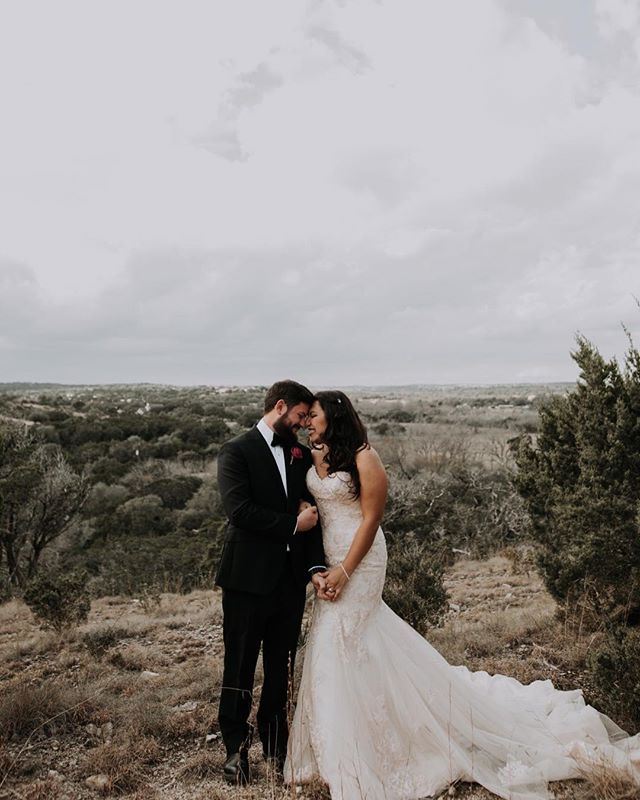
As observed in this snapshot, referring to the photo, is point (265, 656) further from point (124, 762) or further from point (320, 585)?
point (124, 762)

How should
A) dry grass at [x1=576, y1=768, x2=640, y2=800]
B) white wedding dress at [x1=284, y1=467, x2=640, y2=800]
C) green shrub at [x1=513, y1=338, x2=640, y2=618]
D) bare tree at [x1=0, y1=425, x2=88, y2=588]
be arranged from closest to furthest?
dry grass at [x1=576, y1=768, x2=640, y2=800], white wedding dress at [x1=284, y1=467, x2=640, y2=800], green shrub at [x1=513, y1=338, x2=640, y2=618], bare tree at [x1=0, y1=425, x2=88, y2=588]

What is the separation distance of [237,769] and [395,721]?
0.96 metres

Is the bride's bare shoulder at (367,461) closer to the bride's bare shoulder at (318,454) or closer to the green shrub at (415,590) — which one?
the bride's bare shoulder at (318,454)

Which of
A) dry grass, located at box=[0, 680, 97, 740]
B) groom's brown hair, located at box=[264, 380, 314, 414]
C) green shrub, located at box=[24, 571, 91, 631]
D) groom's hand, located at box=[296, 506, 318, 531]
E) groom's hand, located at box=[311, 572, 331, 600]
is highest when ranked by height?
groom's brown hair, located at box=[264, 380, 314, 414]

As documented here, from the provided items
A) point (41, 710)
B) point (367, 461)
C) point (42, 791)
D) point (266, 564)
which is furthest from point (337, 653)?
point (41, 710)

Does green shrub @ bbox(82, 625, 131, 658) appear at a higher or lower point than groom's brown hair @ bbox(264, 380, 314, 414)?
lower

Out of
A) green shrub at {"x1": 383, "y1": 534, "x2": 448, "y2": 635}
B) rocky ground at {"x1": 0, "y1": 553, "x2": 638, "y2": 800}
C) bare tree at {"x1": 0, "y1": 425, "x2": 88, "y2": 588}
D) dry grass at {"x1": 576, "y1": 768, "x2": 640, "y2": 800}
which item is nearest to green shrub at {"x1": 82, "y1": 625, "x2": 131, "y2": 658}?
rocky ground at {"x1": 0, "y1": 553, "x2": 638, "y2": 800}

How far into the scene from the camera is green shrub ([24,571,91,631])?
761 centimetres

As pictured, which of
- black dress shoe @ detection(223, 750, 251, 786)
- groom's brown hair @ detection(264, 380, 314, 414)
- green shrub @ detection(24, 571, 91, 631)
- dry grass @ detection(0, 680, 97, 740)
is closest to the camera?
black dress shoe @ detection(223, 750, 251, 786)

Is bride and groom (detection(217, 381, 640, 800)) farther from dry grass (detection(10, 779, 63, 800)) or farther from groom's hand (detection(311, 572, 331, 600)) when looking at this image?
dry grass (detection(10, 779, 63, 800))

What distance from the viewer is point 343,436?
12.2 ft

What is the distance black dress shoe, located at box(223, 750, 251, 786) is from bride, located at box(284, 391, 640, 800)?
0.28 meters

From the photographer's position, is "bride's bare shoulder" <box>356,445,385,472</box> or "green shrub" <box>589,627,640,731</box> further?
"green shrub" <box>589,627,640,731</box>

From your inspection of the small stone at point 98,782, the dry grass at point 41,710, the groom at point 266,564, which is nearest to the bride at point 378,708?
the groom at point 266,564
